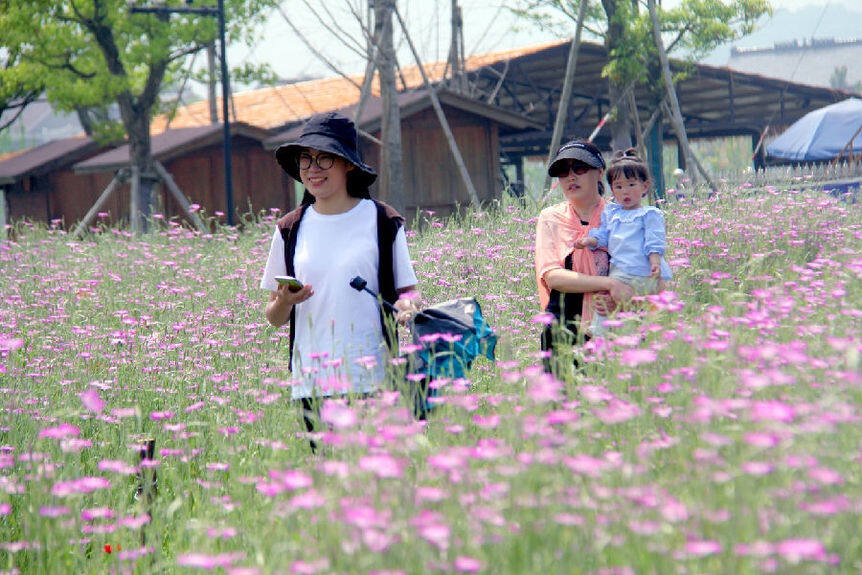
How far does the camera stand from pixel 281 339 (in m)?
5.80

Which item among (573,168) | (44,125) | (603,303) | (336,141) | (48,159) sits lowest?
(603,303)

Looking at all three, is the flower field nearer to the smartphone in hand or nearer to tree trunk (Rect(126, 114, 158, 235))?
the smartphone in hand

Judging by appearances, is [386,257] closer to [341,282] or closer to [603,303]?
[341,282]

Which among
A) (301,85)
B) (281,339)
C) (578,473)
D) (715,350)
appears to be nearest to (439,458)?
(578,473)

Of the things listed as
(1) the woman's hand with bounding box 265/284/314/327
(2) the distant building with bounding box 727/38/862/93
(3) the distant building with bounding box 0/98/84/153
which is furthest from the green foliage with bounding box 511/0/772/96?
(3) the distant building with bounding box 0/98/84/153

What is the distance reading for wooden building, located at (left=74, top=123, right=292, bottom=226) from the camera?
20.7 metres

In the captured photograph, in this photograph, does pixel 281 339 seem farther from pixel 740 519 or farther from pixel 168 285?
pixel 740 519

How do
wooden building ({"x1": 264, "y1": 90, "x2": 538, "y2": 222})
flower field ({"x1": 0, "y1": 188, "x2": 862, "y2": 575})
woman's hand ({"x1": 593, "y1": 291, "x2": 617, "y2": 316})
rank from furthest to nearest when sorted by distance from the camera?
wooden building ({"x1": 264, "y1": 90, "x2": 538, "y2": 222}), woman's hand ({"x1": 593, "y1": 291, "x2": 617, "y2": 316}), flower field ({"x1": 0, "y1": 188, "x2": 862, "y2": 575})

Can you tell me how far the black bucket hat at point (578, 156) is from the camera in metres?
3.84

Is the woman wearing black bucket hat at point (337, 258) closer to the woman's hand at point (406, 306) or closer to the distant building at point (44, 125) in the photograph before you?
the woman's hand at point (406, 306)

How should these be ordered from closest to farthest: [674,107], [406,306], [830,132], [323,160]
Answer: [406,306] → [323,160] → [674,107] → [830,132]

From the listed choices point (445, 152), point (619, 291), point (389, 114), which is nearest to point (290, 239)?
point (619, 291)

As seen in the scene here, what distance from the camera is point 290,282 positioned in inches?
133

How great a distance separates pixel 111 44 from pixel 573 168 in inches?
→ 657
